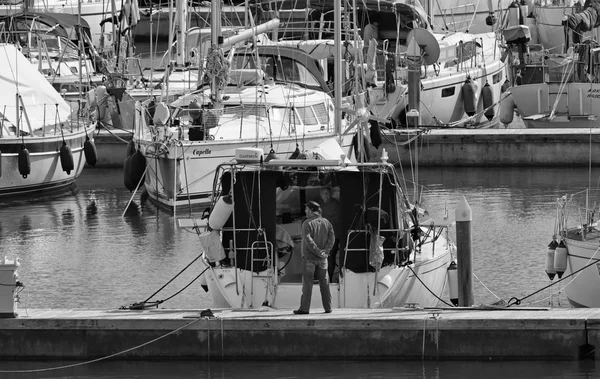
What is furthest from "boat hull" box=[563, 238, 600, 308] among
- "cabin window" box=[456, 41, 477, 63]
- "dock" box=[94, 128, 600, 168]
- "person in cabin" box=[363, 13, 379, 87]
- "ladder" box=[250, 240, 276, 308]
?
"cabin window" box=[456, 41, 477, 63]

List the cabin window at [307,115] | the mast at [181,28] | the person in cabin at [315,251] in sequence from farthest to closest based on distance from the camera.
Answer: the mast at [181,28] → the cabin window at [307,115] → the person in cabin at [315,251]

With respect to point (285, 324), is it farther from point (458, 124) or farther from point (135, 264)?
point (458, 124)

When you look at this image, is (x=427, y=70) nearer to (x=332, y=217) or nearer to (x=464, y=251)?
(x=332, y=217)

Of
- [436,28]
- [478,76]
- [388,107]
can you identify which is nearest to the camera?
[388,107]

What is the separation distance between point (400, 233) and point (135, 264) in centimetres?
761

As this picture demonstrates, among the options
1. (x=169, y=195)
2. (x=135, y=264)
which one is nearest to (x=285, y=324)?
(x=135, y=264)

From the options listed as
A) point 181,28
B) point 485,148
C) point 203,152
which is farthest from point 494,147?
point 181,28

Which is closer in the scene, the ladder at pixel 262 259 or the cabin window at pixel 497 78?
the ladder at pixel 262 259

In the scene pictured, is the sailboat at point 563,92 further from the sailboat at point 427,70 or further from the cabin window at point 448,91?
the cabin window at point 448,91

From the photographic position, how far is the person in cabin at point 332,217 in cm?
1878

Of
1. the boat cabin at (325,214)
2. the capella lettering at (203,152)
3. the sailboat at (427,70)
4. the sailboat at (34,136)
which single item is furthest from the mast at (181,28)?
the boat cabin at (325,214)

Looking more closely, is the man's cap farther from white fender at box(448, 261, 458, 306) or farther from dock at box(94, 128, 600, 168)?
dock at box(94, 128, 600, 168)

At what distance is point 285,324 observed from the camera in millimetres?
17359

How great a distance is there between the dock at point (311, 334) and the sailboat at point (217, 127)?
1185 cm
